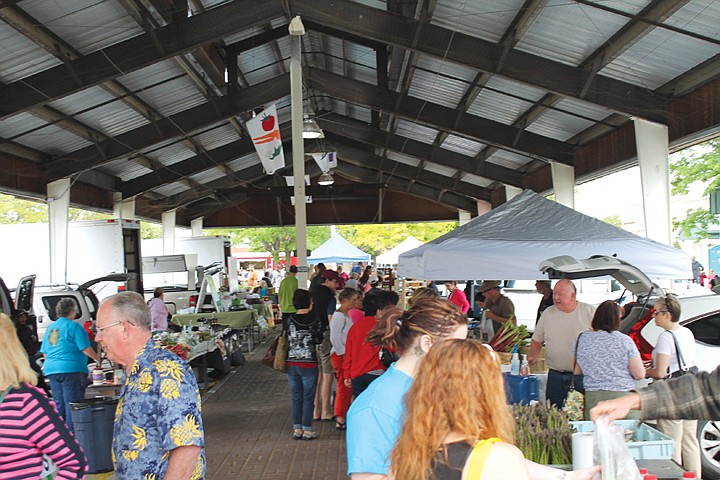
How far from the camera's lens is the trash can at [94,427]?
6.94 metres

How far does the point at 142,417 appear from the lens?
10.5ft

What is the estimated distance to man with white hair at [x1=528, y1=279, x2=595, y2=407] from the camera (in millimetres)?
6699

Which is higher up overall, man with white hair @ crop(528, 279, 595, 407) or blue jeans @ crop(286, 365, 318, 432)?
man with white hair @ crop(528, 279, 595, 407)

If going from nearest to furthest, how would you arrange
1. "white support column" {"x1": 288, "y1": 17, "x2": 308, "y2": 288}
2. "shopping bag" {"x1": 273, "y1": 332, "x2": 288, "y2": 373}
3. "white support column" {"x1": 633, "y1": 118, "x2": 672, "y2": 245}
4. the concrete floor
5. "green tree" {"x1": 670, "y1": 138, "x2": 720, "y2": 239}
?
the concrete floor < "shopping bag" {"x1": 273, "y1": 332, "x2": 288, "y2": 373} < "white support column" {"x1": 633, "y1": 118, "x2": 672, "y2": 245} < "white support column" {"x1": 288, "y1": 17, "x2": 308, "y2": 288} < "green tree" {"x1": 670, "y1": 138, "x2": 720, "y2": 239}

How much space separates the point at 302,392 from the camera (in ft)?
28.6

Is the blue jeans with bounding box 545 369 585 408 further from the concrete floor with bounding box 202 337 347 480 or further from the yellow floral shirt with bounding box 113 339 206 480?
the yellow floral shirt with bounding box 113 339 206 480

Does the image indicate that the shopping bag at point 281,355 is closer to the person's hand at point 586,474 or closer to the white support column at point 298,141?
the white support column at point 298,141

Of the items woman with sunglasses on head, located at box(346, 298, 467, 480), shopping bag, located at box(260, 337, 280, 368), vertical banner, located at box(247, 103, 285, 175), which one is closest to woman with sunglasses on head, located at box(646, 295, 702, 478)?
woman with sunglasses on head, located at box(346, 298, 467, 480)

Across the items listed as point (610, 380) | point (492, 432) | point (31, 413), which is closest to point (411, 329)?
point (492, 432)

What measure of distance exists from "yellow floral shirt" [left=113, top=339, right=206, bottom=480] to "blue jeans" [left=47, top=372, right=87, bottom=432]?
546 cm

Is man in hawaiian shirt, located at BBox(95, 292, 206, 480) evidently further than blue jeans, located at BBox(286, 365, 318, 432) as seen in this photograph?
No

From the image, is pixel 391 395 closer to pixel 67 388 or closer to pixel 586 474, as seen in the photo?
pixel 586 474

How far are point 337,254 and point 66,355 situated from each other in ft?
63.0

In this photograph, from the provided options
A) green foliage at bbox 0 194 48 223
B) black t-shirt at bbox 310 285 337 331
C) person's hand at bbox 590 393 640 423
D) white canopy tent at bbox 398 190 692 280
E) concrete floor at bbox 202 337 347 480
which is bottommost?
concrete floor at bbox 202 337 347 480
